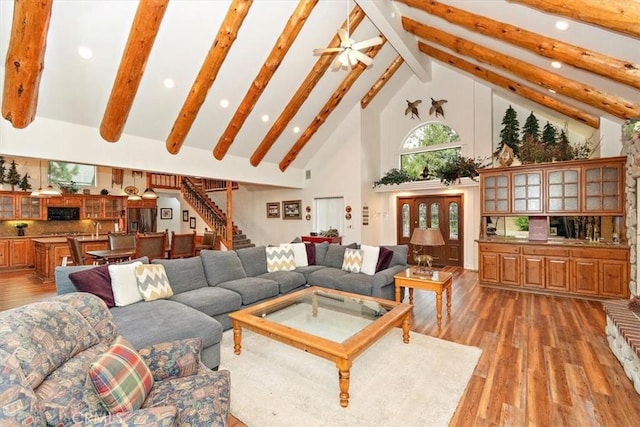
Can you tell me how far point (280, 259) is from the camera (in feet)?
17.3

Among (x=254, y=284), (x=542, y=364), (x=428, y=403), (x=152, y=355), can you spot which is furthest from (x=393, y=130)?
(x=152, y=355)

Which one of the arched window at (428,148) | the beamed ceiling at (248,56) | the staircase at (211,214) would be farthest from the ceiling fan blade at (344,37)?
the staircase at (211,214)

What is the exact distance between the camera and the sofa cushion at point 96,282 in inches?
121

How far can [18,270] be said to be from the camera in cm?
802

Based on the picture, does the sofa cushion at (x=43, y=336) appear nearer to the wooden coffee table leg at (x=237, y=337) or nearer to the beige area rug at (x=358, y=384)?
the beige area rug at (x=358, y=384)

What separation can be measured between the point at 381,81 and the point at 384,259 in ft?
17.7

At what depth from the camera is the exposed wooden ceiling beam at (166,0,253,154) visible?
14.0 feet

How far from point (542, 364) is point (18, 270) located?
11.5m

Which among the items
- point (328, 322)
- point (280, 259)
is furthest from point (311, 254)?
point (328, 322)

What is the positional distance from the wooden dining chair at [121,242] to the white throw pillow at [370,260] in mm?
4884

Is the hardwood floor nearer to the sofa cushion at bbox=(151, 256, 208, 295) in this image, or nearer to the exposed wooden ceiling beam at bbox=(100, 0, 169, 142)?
the sofa cushion at bbox=(151, 256, 208, 295)

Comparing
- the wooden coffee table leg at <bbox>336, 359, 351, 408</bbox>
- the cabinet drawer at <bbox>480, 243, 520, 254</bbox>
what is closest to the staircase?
the cabinet drawer at <bbox>480, 243, 520, 254</bbox>

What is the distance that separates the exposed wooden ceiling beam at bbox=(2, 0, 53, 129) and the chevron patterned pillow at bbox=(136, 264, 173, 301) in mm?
2739

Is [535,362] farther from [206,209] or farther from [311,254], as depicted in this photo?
[206,209]
